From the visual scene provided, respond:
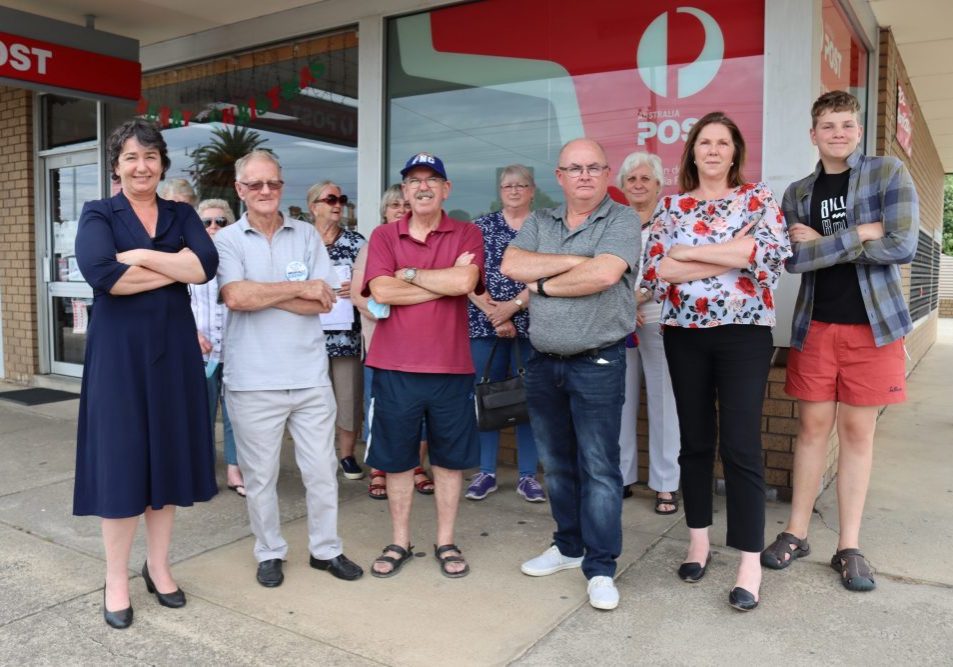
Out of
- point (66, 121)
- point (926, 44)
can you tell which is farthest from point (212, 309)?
point (926, 44)

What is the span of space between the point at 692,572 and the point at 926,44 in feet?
18.4

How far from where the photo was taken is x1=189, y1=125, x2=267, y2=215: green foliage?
692cm

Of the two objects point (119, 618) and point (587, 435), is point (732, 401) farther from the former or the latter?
point (119, 618)

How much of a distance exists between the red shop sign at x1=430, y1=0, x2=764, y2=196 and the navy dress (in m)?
2.85

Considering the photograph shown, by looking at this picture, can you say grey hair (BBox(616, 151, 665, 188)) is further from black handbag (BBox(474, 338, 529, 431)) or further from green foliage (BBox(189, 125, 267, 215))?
green foliage (BBox(189, 125, 267, 215))

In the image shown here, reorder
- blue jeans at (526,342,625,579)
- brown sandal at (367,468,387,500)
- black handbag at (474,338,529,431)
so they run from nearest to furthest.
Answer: blue jeans at (526,342,625,579), black handbag at (474,338,529,431), brown sandal at (367,468,387,500)

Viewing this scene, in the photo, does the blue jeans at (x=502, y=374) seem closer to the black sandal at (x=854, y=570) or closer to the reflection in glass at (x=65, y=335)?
the black sandal at (x=854, y=570)

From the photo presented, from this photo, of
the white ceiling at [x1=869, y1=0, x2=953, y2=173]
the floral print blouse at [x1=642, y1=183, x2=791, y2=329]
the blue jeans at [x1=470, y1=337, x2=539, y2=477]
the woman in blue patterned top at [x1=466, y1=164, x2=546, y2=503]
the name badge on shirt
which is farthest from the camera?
the white ceiling at [x1=869, y1=0, x2=953, y2=173]

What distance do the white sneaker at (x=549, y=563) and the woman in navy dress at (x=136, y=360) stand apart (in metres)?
1.38

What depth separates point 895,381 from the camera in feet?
10.9

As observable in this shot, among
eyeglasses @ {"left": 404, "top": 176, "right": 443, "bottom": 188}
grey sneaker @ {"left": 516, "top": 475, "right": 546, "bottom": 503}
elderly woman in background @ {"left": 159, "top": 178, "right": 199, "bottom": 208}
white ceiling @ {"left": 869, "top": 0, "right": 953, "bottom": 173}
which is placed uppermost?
white ceiling @ {"left": 869, "top": 0, "right": 953, "bottom": 173}

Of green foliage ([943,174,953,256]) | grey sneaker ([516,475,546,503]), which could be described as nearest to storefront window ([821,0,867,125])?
grey sneaker ([516,475,546,503])

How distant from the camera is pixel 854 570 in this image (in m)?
3.31

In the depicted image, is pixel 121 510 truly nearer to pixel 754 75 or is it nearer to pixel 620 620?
pixel 620 620
